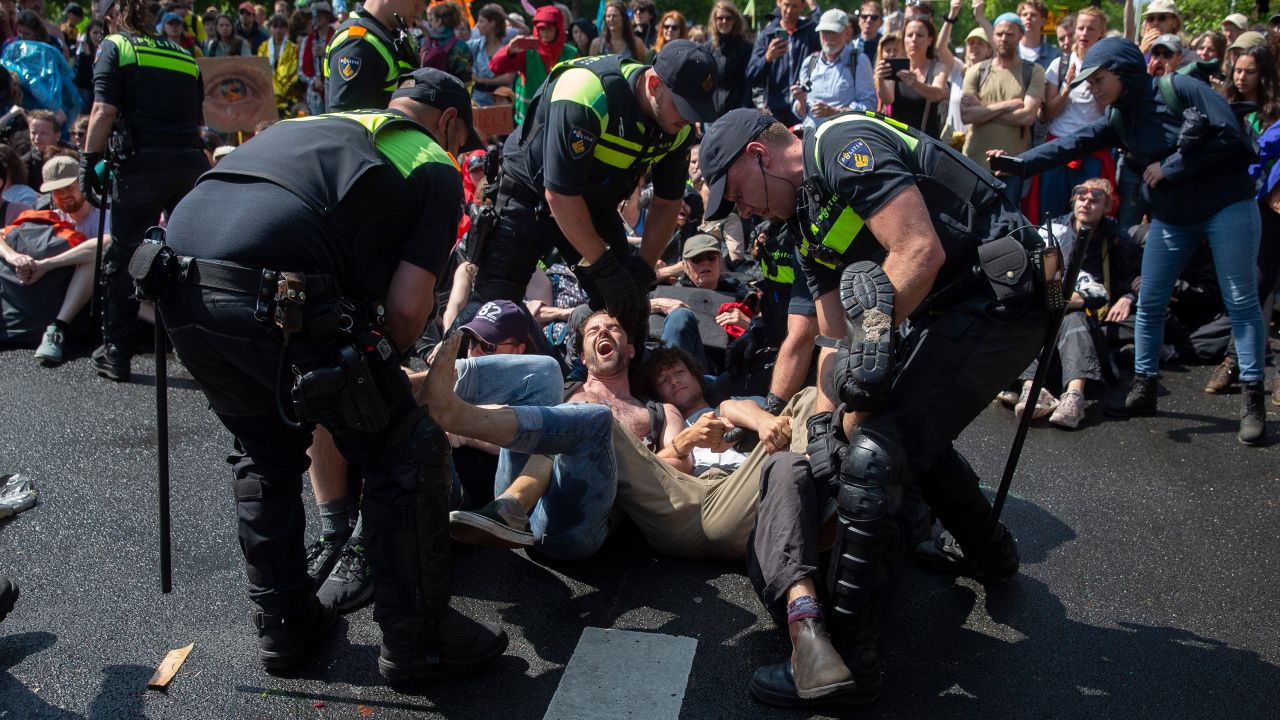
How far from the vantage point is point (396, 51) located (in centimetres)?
516

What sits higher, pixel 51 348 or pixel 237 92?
pixel 237 92

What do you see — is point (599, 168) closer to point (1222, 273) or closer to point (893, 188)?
point (893, 188)

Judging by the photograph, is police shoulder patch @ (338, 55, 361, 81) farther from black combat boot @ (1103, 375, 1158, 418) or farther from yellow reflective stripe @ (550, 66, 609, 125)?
black combat boot @ (1103, 375, 1158, 418)

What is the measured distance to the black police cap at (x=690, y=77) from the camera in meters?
4.16

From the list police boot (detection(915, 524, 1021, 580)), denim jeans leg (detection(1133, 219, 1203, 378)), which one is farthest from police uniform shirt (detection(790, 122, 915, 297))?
denim jeans leg (detection(1133, 219, 1203, 378))

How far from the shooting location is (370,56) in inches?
198

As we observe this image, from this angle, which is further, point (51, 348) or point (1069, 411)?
point (51, 348)

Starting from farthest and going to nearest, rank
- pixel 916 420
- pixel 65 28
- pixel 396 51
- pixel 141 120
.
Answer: pixel 65 28 < pixel 141 120 < pixel 396 51 < pixel 916 420

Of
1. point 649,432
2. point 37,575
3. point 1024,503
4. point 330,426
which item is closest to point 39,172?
point 37,575

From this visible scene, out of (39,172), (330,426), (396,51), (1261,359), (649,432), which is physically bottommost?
(39,172)

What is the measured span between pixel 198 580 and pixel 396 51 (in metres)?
2.77

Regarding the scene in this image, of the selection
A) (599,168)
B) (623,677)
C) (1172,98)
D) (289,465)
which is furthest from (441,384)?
(1172,98)

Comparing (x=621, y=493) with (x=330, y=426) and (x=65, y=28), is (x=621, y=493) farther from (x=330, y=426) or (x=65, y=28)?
(x=65, y=28)

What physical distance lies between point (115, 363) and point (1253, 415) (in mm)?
6358
